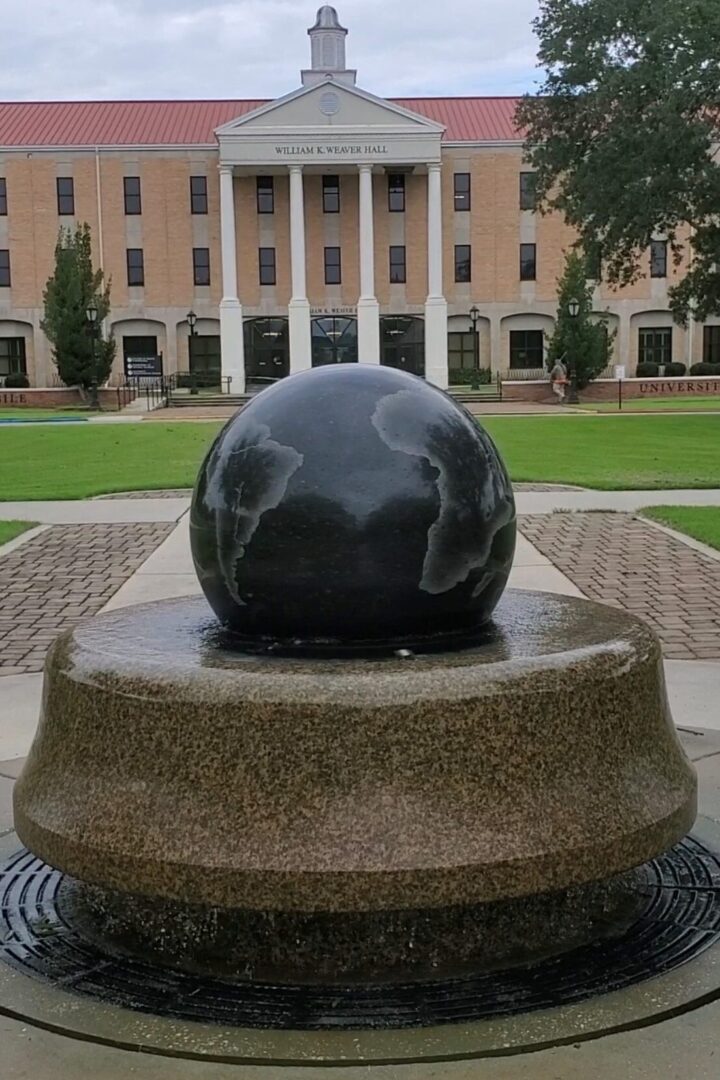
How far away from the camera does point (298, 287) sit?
214 ft

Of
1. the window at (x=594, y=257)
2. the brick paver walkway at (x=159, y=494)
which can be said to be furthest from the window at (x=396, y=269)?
the brick paver walkway at (x=159, y=494)

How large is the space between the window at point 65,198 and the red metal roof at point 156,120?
2.10 metres

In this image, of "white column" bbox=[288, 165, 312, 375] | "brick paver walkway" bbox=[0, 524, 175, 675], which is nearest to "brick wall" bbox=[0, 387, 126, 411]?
"white column" bbox=[288, 165, 312, 375]

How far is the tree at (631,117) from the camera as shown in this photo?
109ft

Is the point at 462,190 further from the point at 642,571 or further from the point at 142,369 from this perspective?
the point at 642,571

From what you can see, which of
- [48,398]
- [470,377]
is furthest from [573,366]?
[48,398]

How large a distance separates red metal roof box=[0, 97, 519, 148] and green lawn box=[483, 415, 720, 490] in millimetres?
35360

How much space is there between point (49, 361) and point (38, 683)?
63.2 metres

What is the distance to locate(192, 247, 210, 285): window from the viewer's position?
67.1 metres

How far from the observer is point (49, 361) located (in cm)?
6788

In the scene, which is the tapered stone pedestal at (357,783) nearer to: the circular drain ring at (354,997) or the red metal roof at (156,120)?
the circular drain ring at (354,997)

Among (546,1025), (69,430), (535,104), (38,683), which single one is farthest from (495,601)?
(535,104)

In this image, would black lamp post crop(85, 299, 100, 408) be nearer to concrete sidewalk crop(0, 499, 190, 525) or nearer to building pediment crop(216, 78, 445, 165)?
building pediment crop(216, 78, 445, 165)

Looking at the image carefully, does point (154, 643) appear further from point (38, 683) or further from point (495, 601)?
point (38, 683)
